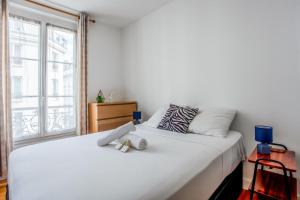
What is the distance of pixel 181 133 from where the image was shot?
2193 mm

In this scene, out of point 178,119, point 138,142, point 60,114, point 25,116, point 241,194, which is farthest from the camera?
point 60,114

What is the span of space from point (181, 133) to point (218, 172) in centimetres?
75

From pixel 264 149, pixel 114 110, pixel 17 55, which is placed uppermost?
pixel 17 55

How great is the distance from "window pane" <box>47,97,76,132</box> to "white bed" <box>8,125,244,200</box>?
1.36 meters

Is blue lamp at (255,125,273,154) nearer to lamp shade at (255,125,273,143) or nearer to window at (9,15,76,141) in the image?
lamp shade at (255,125,273,143)

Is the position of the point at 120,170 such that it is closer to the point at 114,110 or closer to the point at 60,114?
the point at 114,110

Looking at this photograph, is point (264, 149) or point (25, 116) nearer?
point (264, 149)

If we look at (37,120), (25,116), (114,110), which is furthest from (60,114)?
(114,110)

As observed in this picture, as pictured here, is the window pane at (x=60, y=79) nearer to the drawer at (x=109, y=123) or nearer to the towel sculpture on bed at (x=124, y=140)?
the drawer at (x=109, y=123)

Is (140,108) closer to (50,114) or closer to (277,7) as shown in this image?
(50,114)

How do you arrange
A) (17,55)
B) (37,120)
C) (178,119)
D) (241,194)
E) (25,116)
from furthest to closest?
(37,120) < (25,116) < (17,55) < (178,119) < (241,194)

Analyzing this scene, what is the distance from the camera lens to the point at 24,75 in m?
2.67

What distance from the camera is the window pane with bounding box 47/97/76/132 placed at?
2.95 meters

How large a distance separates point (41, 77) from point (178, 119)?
88.0 inches
